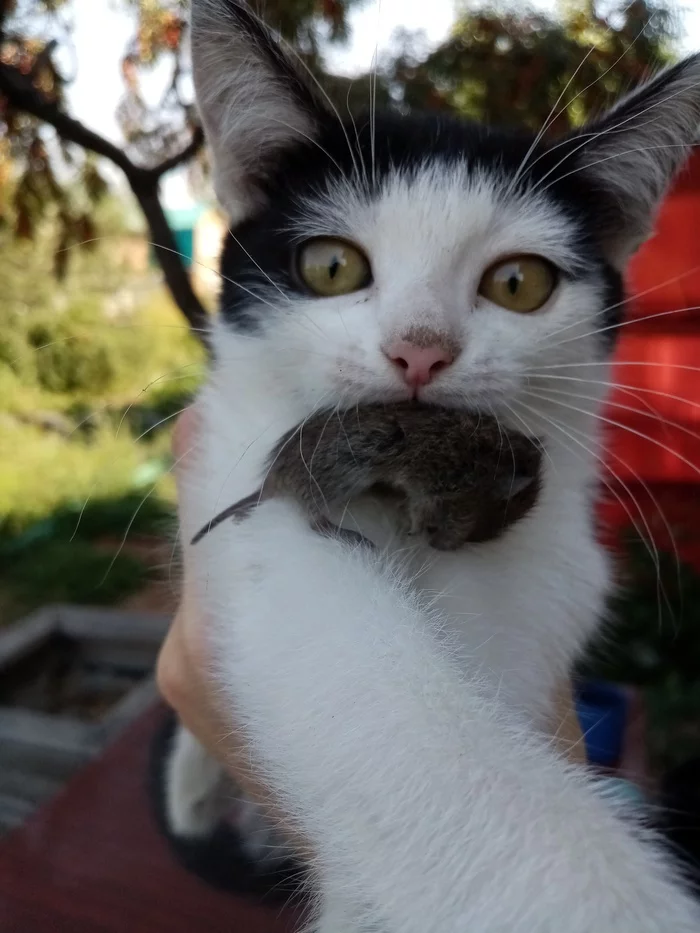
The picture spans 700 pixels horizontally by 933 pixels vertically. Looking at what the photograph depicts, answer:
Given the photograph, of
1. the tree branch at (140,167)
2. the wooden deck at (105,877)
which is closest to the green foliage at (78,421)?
the tree branch at (140,167)

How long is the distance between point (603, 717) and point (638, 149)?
789 millimetres

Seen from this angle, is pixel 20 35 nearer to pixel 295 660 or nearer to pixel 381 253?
pixel 381 253

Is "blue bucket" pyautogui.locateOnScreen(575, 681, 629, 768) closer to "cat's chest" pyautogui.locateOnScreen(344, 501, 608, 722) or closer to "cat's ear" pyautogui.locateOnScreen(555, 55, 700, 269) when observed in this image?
"cat's chest" pyautogui.locateOnScreen(344, 501, 608, 722)

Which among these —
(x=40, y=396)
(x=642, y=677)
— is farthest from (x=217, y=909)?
(x=40, y=396)

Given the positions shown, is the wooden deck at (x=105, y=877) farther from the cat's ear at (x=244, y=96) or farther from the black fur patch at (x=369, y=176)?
the cat's ear at (x=244, y=96)

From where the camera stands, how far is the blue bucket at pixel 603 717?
97 cm

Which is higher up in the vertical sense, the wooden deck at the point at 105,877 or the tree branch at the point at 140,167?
the tree branch at the point at 140,167

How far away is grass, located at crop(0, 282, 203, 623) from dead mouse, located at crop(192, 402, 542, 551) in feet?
1.04

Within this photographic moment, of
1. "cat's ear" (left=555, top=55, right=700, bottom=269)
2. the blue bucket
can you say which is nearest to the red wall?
the blue bucket

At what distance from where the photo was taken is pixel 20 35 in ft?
3.77

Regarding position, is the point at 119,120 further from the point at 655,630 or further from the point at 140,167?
the point at 655,630

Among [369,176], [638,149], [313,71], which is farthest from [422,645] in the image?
[313,71]

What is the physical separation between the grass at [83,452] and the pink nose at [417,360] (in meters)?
0.36

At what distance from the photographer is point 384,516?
617mm
